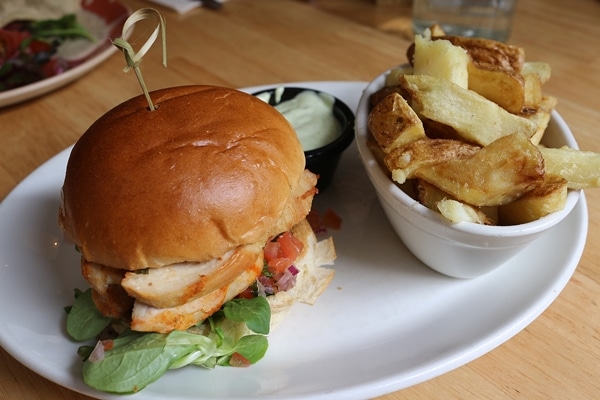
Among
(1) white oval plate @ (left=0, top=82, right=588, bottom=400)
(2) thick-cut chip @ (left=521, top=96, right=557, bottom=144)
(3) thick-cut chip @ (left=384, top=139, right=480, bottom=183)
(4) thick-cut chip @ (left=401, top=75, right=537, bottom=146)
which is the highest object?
(4) thick-cut chip @ (left=401, top=75, right=537, bottom=146)

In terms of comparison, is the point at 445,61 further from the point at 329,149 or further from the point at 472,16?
the point at 472,16

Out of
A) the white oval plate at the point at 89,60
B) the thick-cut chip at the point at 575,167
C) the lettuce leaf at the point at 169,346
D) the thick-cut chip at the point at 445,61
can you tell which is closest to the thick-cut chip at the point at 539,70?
the thick-cut chip at the point at 445,61

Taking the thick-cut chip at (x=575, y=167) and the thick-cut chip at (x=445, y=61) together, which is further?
the thick-cut chip at (x=445, y=61)

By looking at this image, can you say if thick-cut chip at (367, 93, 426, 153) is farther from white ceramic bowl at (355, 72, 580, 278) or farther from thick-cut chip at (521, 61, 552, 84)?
thick-cut chip at (521, 61, 552, 84)

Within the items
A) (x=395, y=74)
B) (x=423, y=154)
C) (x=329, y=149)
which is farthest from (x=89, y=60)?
(x=423, y=154)

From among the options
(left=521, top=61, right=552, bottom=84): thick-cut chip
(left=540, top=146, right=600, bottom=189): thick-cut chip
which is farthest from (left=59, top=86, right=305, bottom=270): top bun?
(left=521, top=61, right=552, bottom=84): thick-cut chip

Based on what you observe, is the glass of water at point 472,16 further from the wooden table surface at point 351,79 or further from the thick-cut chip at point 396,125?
the thick-cut chip at point 396,125
